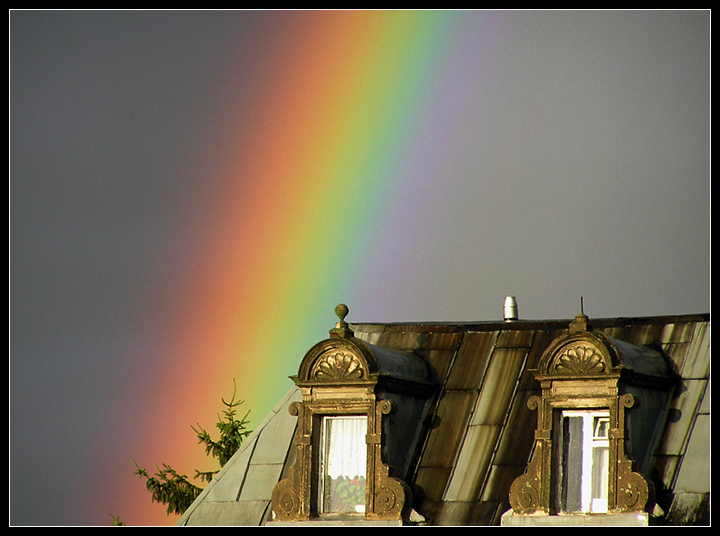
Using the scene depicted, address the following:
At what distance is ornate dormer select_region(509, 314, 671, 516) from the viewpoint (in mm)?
19375

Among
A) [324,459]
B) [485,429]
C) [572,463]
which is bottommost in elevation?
[572,463]

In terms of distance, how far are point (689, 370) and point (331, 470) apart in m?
5.85

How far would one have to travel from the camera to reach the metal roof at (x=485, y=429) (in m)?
19.8

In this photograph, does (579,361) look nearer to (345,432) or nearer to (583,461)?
(583,461)

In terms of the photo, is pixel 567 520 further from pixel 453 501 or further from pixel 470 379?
pixel 470 379

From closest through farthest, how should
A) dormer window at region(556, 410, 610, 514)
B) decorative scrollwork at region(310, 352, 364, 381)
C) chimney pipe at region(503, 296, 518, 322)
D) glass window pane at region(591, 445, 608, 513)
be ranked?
glass window pane at region(591, 445, 608, 513) < dormer window at region(556, 410, 610, 514) < decorative scrollwork at region(310, 352, 364, 381) < chimney pipe at region(503, 296, 518, 322)

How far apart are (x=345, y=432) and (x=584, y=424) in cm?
390

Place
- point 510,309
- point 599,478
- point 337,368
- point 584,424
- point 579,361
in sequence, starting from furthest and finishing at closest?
point 510,309
point 337,368
point 584,424
point 579,361
point 599,478

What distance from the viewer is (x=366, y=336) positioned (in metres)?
24.4

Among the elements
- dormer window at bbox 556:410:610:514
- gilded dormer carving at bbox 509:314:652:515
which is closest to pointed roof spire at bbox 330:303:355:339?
gilded dormer carving at bbox 509:314:652:515

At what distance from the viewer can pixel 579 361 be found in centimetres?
1969

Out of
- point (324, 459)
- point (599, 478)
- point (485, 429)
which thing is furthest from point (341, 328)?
point (599, 478)

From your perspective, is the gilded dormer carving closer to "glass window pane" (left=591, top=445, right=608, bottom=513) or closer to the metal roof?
"glass window pane" (left=591, top=445, right=608, bottom=513)

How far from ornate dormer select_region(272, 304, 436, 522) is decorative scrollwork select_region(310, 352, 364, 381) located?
16 millimetres
